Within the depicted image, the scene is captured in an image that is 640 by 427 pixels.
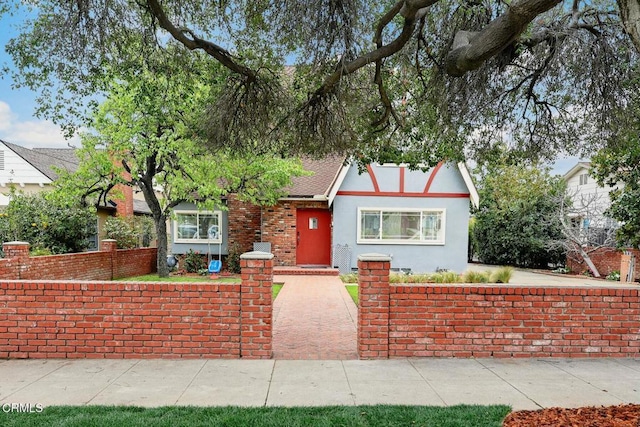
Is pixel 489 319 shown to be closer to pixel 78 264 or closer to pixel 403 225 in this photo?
pixel 403 225

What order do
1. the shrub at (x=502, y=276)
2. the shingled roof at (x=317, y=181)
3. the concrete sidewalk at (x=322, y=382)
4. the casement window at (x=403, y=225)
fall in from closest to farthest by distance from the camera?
the concrete sidewalk at (x=322, y=382), the shrub at (x=502, y=276), the casement window at (x=403, y=225), the shingled roof at (x=317, y=181)

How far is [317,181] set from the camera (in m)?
17.6

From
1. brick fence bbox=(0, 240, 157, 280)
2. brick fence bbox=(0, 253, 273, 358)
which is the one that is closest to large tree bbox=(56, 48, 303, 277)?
brick fence bbox=(0, 240, 157, 280)

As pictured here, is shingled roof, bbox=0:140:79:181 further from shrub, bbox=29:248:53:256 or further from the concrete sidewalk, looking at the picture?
the concrete sidewalk

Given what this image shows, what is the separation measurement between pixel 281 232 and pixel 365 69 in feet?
30.7

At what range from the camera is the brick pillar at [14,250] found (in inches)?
384

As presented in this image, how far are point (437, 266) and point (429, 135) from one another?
8.78 m

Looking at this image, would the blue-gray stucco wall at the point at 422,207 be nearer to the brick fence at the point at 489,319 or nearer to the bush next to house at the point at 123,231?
the bush next to house at the point at 123,231

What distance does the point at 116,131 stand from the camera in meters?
12.5

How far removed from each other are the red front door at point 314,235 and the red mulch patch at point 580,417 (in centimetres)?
1292

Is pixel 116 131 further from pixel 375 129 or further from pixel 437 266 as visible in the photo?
pixel 437 266

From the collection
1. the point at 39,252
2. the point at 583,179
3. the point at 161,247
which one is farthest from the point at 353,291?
the point at 583,179

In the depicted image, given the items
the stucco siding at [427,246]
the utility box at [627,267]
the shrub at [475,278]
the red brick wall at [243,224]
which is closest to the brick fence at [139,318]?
the shrub at [475,278]

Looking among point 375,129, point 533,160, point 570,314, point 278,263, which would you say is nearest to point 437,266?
point 278,263
